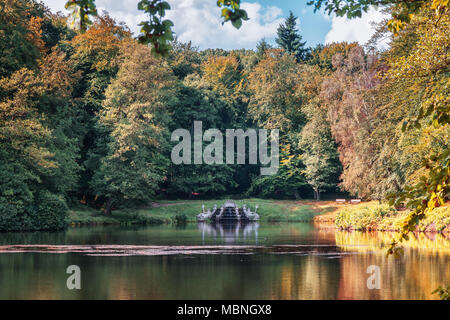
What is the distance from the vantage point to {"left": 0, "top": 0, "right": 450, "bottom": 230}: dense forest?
2684 cm

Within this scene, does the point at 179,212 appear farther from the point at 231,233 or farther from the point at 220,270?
the point at 220,270

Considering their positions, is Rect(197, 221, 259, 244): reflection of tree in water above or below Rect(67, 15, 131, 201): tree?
below

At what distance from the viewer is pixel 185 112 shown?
51375 millimetres

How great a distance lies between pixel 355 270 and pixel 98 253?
336 inches

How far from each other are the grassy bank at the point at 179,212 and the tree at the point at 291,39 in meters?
24.0

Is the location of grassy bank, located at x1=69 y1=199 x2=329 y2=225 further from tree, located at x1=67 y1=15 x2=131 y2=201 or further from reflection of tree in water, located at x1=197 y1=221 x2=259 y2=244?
tree, located at x1=67 y1=15 x2=131 y2=201

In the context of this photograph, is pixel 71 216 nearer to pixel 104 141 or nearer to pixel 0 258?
pixel 104 141

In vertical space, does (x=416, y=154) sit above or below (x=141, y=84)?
below

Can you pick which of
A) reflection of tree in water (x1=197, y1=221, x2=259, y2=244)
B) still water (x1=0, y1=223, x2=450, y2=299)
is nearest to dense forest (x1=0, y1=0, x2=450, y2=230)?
still water (x1=0, y1=223, x2=450, y2=299)

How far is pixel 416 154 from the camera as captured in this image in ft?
83.5

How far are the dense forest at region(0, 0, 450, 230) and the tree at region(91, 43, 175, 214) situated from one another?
4.2 inches

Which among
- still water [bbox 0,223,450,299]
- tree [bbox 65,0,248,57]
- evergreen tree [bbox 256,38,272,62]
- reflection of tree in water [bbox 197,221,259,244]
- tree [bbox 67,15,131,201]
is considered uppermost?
evergreen tree [bbox 256,38,272,62]

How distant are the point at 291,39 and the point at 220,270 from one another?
56452mm
